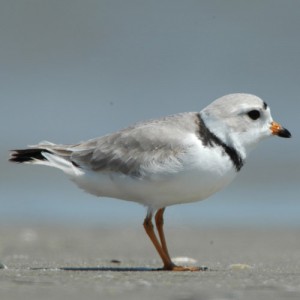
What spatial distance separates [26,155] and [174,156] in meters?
1.28

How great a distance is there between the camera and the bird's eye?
6.22 meters

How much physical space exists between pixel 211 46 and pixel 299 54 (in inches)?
63.3

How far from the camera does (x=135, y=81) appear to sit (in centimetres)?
Result: 1502

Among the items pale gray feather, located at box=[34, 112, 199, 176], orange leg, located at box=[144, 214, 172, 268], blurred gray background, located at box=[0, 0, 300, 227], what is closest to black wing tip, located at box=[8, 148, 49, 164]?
pale gray feather, located at box=[34, 112, 199, 176]

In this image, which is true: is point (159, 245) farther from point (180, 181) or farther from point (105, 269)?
point (180, 181)

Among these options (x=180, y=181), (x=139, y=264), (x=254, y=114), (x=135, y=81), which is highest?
(x=135, y=81)

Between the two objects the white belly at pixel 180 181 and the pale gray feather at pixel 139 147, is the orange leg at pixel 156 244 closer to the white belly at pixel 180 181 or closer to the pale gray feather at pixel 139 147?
the white belly at pixel 180 181

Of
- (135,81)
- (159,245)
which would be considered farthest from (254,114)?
(135,81)

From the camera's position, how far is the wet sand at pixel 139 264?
4.62 metres

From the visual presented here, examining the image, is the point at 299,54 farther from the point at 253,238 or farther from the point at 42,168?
the point at 253,238

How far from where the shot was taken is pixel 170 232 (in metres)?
9.00

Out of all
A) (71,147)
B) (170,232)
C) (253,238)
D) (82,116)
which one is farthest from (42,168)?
(71,147)

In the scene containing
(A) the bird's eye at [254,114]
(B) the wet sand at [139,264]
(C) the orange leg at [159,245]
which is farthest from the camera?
(A) the bird's eye at [254,114]

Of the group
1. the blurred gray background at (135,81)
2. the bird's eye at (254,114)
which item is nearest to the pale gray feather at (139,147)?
the bird's eye at (254,114)
